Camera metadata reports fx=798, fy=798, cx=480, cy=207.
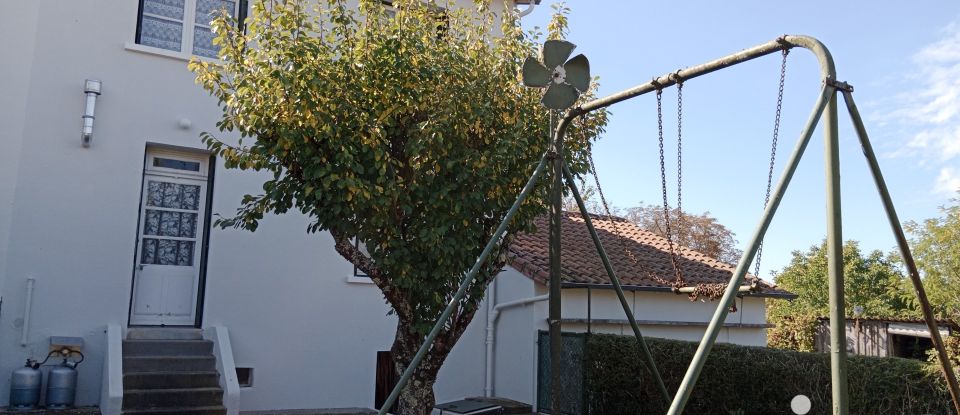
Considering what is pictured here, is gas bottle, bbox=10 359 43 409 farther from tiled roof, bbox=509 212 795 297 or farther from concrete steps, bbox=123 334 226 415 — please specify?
tiled roof, bbox=509 212 795 297

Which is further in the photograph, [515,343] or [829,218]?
[515,343]

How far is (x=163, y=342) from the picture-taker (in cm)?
1023

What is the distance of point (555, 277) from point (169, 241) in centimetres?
625

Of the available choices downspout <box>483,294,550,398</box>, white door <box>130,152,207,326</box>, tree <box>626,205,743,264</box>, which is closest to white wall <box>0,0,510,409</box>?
white door <box>130,152,207,326</box>

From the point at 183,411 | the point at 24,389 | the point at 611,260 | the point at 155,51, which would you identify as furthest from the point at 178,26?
the point at 611,260

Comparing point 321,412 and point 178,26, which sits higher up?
point 178,26

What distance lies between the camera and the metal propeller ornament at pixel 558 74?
22.8 ft

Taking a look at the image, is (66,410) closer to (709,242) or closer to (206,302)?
(206,302)

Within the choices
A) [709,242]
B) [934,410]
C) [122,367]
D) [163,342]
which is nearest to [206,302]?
[163,342]

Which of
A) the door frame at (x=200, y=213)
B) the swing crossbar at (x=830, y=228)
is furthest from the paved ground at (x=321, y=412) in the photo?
the swing crossbar at (x=830, y=228)

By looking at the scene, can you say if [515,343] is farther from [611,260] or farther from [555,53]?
[555,53]

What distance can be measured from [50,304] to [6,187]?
1526mm

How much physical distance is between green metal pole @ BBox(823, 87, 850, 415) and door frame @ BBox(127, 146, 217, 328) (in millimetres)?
8029

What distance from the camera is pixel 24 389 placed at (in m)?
9.26
